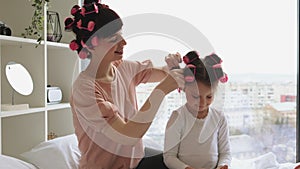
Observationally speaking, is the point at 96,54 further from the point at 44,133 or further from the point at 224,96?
the point at 224,96

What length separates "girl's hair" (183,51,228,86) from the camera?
1.66 metres

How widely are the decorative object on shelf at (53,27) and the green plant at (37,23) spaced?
0.12m

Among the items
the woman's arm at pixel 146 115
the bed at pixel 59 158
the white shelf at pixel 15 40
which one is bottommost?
the bed at pixel 59 158

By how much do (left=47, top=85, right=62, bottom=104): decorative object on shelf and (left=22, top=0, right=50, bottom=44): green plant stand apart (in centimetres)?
33

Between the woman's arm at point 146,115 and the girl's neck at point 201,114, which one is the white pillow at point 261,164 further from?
the woman's arm at point 146,115

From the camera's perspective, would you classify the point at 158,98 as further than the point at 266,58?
No

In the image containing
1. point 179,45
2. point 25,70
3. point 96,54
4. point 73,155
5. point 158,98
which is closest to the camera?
point 158,98

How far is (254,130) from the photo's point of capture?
268cm

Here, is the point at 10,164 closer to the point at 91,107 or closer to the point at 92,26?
the point at 91,107

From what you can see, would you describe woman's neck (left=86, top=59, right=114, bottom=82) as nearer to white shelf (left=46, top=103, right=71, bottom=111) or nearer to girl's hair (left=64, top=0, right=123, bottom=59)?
girl's hair (left=64, top=0, right=123, bottom=59)

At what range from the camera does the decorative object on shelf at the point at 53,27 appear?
7.65ft

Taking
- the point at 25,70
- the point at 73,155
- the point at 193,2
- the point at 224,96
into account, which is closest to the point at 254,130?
the point at 224,96

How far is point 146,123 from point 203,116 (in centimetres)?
47

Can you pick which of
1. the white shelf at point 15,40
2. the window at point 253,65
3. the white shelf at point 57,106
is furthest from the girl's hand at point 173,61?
the window at point 253,65
